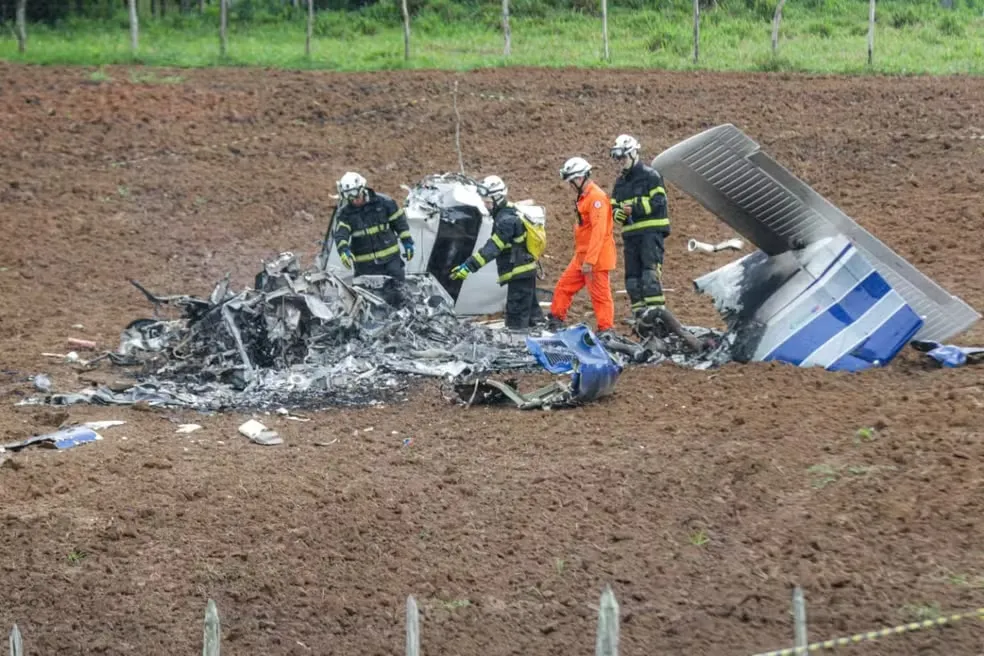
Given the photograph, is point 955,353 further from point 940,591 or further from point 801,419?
point 940,591

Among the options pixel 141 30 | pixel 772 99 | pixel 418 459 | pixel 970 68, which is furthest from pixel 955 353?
pixel 141 30

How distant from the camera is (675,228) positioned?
19.9 metres

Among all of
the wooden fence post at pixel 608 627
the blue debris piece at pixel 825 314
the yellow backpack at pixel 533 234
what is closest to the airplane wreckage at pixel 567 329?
the blue debris piece at pixel 825 314

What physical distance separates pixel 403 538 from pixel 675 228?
1134 centimetres

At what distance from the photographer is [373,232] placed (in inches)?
611

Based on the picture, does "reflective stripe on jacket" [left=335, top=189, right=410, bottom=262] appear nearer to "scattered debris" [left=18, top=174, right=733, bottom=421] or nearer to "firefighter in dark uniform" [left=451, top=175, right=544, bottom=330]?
"scattered debris" [left=18, top=174, right=733, bottom=421]

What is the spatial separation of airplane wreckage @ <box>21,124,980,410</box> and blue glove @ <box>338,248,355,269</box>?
1.02 feet

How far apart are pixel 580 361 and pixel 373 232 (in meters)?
4.16

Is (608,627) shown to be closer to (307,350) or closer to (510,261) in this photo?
(307,350)

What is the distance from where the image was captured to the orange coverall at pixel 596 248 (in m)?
14.6

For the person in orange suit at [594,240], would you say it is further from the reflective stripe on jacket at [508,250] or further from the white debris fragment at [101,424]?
the white debris fragment at [101,424]

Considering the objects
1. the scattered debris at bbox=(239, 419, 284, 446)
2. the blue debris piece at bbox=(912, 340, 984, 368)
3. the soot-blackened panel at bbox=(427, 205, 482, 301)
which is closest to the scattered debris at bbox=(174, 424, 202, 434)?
the scattered debris at bbox=(239, 419, 284, 446)

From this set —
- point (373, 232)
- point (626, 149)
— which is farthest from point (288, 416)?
point (626, 149)

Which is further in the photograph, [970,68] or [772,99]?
[970,68]
